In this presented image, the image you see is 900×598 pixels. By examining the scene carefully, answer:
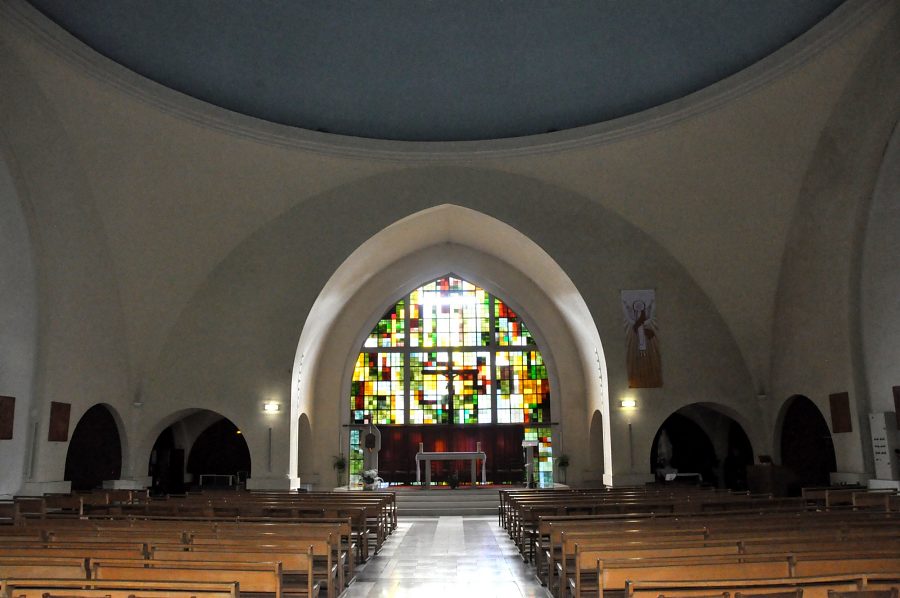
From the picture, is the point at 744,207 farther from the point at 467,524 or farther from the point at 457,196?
the point at 467,524

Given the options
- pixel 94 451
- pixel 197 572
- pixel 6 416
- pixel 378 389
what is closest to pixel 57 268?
pixel 6 416

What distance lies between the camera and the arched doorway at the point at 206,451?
18453 mm

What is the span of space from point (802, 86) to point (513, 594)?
31.9 feet

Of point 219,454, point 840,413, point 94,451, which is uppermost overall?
point 840,413

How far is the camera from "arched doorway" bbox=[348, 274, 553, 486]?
831 inches

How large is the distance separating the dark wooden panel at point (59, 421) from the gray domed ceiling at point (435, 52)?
232 inches

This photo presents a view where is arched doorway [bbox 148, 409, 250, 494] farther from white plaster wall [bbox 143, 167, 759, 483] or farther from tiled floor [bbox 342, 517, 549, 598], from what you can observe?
tiled floor [bbox 342, 517, 549, 598]

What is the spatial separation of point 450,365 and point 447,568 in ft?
43.4

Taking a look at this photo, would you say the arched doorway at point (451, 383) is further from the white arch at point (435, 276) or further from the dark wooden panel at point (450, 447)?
the white arch at point (435, 276)

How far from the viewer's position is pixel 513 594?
274 inches

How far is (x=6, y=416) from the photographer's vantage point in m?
11.6

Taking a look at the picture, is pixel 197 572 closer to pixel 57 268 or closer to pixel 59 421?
pixel 59 421

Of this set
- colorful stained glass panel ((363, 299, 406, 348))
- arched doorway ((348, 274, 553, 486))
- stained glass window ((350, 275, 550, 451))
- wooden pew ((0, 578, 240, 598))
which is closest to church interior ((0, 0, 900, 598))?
arched doorway ((348, 274, 553, 486))

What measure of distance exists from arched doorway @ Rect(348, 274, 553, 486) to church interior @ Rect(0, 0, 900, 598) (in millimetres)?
2547
